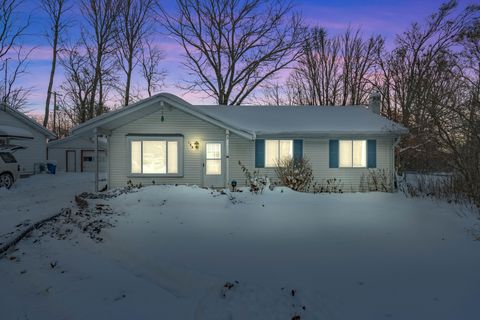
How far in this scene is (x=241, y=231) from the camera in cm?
649

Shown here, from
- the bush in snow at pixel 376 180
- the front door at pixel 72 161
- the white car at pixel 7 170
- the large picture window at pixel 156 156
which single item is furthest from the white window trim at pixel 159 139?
the front door at pixel 72 161

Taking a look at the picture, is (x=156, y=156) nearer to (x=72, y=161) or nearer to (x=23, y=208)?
(x=23, y=208)

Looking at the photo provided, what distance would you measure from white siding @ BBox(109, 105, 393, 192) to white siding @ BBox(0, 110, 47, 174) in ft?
35.0

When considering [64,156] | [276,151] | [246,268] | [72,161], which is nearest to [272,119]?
[276,151]

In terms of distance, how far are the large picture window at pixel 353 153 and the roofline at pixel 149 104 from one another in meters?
4.28

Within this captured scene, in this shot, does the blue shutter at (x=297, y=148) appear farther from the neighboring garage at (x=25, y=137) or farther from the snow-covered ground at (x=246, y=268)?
the neighboring garage at (x=25, y=137)

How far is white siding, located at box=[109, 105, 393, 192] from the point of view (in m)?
13.6

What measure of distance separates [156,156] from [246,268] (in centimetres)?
996

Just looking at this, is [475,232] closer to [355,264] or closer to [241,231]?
[355,264]

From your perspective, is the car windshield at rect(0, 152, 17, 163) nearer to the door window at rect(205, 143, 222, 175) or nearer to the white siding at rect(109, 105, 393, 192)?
the white siding at rect(109, 105, 393, 192)

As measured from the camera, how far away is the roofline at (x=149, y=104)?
12.4 metres

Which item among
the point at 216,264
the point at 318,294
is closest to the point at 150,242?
the point at 216,264

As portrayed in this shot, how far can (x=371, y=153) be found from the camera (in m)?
14.2

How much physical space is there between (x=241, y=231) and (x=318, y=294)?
290 cm
